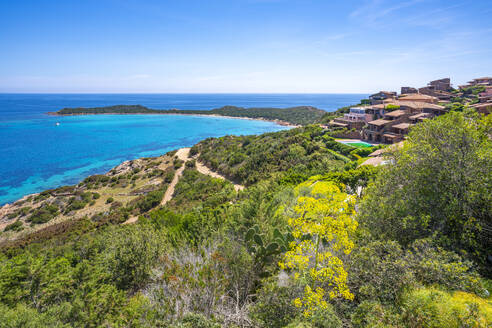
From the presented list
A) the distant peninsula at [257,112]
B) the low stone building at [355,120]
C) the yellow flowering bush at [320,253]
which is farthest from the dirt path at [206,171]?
the distant peninsula at [257,112]

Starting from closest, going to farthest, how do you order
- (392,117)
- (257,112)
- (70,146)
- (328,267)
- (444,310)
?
1. (444,310)
2. (328,267)
3. (392,117)
4. (70,146)
5. (257,112)

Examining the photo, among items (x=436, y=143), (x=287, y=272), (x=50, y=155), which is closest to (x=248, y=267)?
(x=287, y=272)

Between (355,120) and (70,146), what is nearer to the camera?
(355,120)

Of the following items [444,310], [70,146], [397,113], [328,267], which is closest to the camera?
[444,310]

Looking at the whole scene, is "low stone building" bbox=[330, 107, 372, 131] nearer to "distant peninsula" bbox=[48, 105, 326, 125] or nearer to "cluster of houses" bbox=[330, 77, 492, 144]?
"cluster of houses" bbox=[330, 77, 492, 144]

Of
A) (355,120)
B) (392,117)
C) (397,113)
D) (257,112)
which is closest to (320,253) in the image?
(392,117)

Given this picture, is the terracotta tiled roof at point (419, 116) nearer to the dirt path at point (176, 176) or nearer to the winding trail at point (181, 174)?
the winding trail at point (181, 174)

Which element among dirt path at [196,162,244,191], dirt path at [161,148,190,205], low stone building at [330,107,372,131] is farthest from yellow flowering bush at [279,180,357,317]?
low stone building at [330,107,372,131]

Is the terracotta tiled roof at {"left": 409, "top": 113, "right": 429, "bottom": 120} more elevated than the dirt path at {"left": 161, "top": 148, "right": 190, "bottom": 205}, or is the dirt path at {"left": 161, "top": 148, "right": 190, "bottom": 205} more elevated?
the terracotta tiled roof at {"left": 409, "top": 113, "right": 429, "bottom": 120}

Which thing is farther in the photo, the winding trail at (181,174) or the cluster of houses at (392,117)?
the cluster of houses at (392,117)

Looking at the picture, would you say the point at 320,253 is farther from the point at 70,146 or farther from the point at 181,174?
the point at 70,146

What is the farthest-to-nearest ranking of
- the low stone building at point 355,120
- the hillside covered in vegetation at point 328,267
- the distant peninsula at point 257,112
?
the distant peninsula at point 257,112
the low stone building at point 355,120
the hillside covered in vegetation at point 328,267
